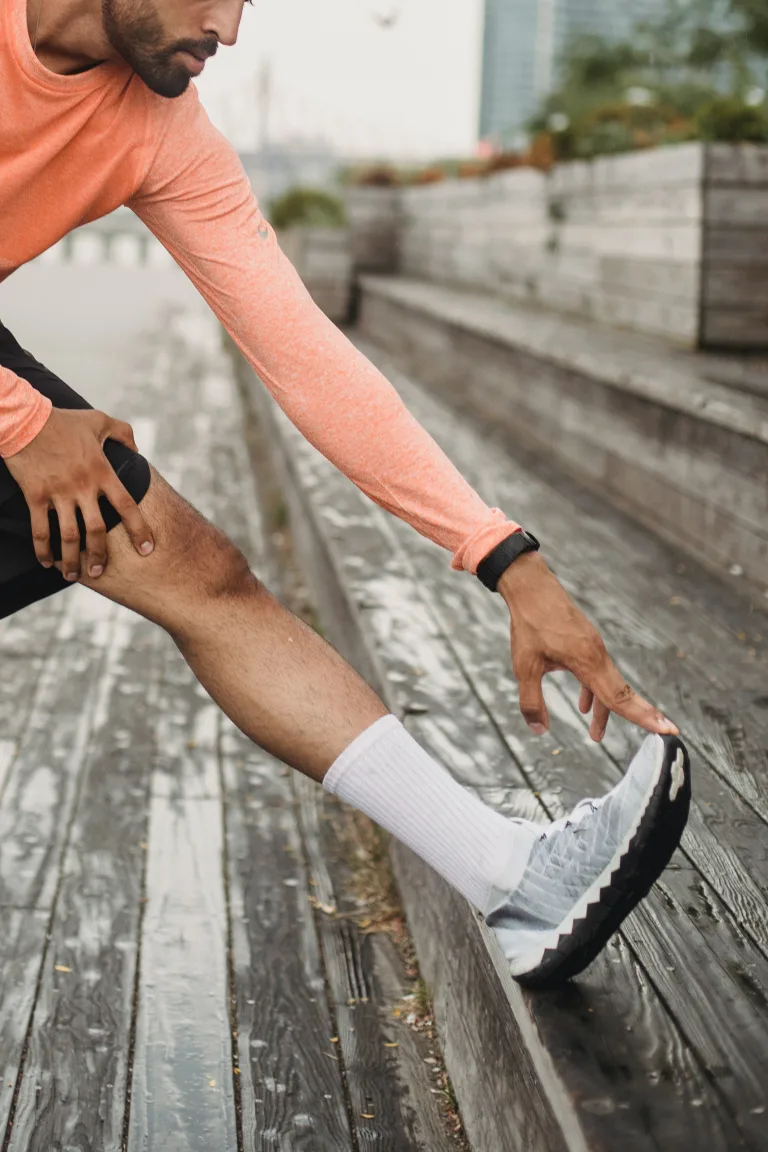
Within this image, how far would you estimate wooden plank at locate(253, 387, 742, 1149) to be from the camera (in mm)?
1117

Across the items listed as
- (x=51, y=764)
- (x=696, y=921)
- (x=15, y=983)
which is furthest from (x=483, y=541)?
(x=51, y=764)

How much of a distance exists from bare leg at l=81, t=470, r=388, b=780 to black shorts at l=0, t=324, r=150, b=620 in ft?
0.09

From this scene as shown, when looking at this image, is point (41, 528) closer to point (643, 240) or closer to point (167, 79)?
point (167, 79)

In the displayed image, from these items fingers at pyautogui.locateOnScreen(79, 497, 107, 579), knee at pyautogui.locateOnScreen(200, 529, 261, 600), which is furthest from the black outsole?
fingers at pyautogui.locateOnScreen(79, 497, 107, 579)

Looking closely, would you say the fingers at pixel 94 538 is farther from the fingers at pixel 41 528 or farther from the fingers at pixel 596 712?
the fingers at pixel 596 712

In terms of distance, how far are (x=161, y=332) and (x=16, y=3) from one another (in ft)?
34.6

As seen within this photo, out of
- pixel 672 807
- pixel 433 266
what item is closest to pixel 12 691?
pixel 672 807

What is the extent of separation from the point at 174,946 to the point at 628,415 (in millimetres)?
2287

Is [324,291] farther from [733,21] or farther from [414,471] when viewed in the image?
[414,471]

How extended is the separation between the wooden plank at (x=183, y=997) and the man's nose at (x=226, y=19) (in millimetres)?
1100

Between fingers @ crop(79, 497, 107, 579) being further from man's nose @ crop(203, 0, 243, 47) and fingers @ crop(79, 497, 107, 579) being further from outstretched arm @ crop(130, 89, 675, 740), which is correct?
man's nose @ crop(203, 0, 243, 47)

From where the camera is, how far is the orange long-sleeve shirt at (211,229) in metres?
1.39

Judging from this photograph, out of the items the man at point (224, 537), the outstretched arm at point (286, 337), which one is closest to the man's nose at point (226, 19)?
the man at point (224, 537)

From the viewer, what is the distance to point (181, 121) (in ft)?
4.79
